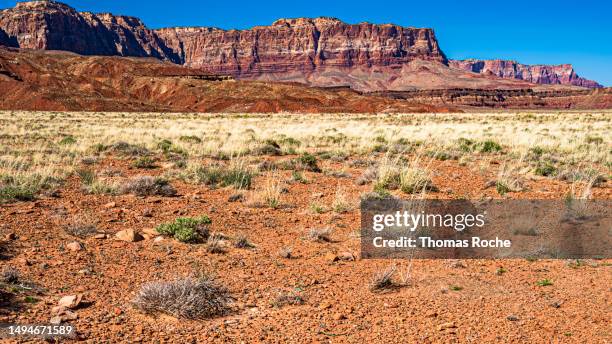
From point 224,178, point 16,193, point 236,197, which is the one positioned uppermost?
point 224,178

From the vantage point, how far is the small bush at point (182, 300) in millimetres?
4473

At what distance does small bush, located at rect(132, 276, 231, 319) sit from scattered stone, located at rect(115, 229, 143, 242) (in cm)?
179

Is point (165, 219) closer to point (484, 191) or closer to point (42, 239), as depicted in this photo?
point (42, 239)

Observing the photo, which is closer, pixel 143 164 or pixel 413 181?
pixel 413 181

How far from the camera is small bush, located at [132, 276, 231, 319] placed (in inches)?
176

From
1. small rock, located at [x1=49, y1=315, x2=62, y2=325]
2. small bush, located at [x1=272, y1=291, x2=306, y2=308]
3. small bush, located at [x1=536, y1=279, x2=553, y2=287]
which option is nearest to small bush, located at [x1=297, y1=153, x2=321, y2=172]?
small bush, located at [x1=536, y1=279, x2=553, y2=287]

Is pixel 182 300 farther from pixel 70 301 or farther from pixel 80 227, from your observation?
pixel 80 227

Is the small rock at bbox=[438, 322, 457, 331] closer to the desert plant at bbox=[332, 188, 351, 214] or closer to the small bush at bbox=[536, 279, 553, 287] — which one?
the small bush at bbox=[536, 279, 553, 287]

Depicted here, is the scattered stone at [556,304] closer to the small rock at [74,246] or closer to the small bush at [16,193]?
the small rock at [74,246]

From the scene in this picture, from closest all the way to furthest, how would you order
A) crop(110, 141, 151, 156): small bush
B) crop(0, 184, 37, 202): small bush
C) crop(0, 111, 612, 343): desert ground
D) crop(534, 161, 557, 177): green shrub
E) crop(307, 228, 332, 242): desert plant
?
1. crop(0, 111, 612, 343): desert ground
2. crop(307, 228, 332, 242): desert plant
3. crop(0, 184, 37, 202): small bush
4. crop(534, 161, 557, 177): green shrub
5. crop(110, 141, 151, 156): small bush

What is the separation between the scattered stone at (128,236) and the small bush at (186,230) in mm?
365

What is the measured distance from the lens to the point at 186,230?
257 inches

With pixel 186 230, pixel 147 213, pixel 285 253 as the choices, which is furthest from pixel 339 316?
pixel 147 213

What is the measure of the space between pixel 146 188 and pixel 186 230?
305 cm
